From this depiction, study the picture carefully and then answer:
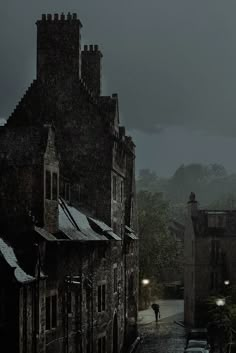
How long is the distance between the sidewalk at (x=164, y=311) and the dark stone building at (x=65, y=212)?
12907 millimetres

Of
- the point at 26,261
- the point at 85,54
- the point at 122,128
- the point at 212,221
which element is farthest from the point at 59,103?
the point at 212,221

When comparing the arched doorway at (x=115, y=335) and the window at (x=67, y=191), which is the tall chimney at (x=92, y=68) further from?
the arched doorway at (x=115, y=335)

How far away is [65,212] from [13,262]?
32.3 feet

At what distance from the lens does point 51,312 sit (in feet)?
103

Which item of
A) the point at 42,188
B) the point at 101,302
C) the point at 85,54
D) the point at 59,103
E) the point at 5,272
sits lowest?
the point at 101,302

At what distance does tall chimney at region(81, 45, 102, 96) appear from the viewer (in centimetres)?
5059

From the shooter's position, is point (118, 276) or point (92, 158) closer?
point (92, 158)

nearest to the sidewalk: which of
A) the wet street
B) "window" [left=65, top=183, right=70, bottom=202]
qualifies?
the wet street

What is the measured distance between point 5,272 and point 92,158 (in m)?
18.9

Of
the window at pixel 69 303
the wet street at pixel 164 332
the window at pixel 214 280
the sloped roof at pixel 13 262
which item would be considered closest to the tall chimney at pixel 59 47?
the window at pixel 69 303

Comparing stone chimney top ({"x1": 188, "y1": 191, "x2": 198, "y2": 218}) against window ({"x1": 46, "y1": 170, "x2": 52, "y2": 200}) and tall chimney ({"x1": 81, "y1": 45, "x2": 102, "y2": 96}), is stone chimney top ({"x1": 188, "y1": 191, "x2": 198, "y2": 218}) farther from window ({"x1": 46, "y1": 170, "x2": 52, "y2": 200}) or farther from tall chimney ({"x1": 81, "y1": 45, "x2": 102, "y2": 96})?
window ({"x1": 46, "y1": 170, "x2": 52, "y2": 200})

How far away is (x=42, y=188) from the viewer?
100 feet

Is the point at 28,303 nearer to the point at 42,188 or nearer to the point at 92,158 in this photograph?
the point at 42,188

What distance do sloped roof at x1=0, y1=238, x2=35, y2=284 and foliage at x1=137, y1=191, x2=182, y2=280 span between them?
182 feet
